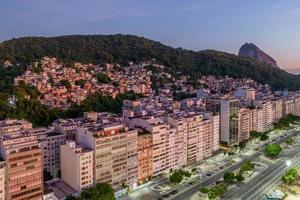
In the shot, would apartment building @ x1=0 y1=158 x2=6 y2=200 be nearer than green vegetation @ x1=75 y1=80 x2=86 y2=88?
Yes

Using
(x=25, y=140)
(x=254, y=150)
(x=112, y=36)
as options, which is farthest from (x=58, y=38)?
(x=25, y=140)

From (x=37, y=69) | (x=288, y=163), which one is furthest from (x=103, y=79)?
(x=288, y=163)

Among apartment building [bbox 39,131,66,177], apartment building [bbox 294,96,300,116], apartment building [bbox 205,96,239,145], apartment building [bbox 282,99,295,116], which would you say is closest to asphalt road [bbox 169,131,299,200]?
apartment building [bbox 205,96,239,145]

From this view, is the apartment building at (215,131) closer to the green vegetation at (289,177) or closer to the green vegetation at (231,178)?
the green vegetation at (231,178)

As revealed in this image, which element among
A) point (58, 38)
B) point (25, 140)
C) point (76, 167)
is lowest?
point (76, 167)

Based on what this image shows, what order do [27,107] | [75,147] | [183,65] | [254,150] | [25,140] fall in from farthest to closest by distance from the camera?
[183,65] < [27,107] < [254,150] < [75,147] < [25,140]

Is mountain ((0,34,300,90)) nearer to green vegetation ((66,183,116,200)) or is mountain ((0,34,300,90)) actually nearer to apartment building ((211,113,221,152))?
apartment building ((211,113,221,152))

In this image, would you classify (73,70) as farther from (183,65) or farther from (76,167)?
(76,167)
